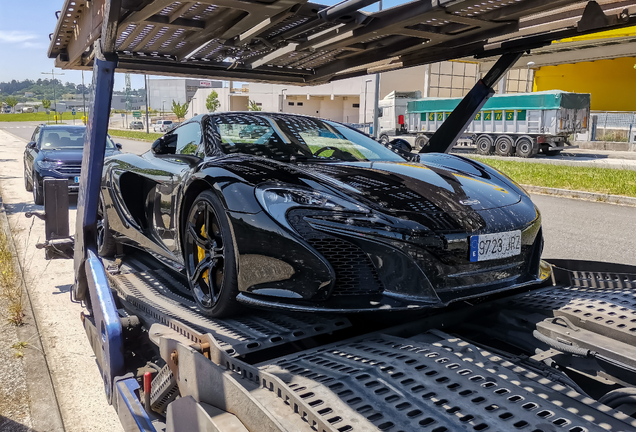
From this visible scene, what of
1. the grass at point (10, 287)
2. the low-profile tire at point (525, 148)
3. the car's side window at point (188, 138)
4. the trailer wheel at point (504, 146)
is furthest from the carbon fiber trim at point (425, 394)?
the trailer wheel at point (504, 146)

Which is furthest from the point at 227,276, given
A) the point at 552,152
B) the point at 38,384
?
the point at 552,152

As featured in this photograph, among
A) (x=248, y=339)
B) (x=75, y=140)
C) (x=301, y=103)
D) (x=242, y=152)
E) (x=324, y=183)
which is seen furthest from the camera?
(x=301, y=103)

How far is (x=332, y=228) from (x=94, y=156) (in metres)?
1.66

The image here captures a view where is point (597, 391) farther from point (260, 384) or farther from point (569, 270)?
point (260, 384)

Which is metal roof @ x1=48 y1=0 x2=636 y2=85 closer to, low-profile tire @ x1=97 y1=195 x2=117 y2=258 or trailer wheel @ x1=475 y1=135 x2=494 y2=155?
low-profile tire @ x1=97 y1=195 x2=117 y2=258

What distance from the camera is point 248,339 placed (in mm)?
2402

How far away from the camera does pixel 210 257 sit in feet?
9.78

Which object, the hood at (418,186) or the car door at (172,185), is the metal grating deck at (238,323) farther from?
the hood at (418,186)

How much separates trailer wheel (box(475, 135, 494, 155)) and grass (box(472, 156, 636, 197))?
991 centimetres

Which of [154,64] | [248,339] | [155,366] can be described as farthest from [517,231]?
[154,64]

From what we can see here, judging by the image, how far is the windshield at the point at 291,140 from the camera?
11.7 ft

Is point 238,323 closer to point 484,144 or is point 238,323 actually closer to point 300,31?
point 300,31

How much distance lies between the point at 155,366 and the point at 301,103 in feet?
226

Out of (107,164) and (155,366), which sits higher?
(107,164)
